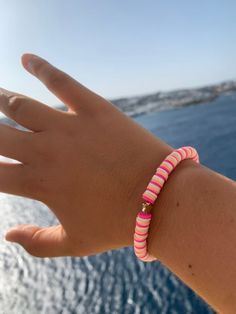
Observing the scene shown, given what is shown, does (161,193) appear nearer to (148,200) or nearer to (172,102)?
(148,200)

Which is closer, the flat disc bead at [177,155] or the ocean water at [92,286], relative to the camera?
the flat disc bead at [177,155]

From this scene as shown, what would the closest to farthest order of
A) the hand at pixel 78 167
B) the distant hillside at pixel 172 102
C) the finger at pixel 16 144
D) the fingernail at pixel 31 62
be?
the hand at pixel 78 167, the finger at pixel 16 144, the fingernail at pixel 31 62, the distant hillside at pixel 172 102

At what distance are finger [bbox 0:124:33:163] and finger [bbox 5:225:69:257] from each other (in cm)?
43

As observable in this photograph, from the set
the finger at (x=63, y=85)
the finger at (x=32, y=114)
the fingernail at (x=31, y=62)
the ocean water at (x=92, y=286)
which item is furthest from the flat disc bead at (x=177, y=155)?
the ocean water at (x=92, y=286)

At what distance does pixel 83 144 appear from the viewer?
5.85ft

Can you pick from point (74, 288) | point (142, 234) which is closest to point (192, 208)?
point (142, 234)

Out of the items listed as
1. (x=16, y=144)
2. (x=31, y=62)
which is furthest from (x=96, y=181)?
(x=31, y=62)

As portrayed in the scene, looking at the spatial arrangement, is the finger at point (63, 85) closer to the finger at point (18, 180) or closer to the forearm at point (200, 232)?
the finger at point (18, 180)

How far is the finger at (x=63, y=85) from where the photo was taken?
1.88 m

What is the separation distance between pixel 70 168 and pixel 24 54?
85 cm

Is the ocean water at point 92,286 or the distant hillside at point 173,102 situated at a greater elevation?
the ocean water at point 92,286

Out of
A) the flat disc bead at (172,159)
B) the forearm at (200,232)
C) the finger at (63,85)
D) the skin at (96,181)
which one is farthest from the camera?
the finger at (63,85)

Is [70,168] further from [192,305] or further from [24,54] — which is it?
[192,305]

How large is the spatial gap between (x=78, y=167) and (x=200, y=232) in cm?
76
